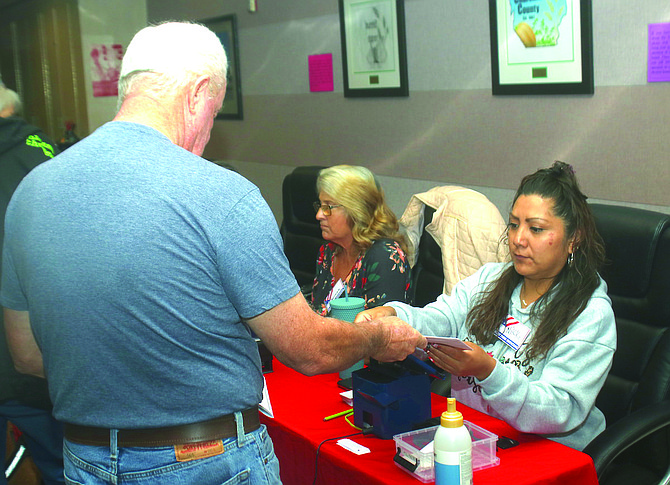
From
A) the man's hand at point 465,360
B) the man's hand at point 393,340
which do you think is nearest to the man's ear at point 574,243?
the man's hand at point 465,360

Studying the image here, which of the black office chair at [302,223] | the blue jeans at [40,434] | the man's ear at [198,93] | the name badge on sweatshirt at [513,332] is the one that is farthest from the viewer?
the black office chair at [302,223]

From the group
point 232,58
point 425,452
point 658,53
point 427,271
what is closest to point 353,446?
point 425,452

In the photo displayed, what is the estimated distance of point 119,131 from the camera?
123cm

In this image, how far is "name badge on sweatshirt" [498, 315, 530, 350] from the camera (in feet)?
6.46

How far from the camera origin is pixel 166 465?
1.25 m

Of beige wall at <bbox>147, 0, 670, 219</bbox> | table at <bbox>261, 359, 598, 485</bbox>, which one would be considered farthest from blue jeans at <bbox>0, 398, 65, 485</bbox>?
beige wall at <bbox>147, 0, 670, 219</bbox>

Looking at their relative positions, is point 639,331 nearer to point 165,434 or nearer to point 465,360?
point 465,360

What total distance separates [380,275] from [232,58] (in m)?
2.77

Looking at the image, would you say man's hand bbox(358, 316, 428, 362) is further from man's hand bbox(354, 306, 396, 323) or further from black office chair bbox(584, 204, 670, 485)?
black office chair bbox(584, 204, 670, 485)

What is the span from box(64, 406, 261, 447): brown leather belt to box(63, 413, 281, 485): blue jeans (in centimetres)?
1

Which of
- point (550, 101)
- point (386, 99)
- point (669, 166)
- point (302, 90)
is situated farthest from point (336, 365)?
point (302, 90)

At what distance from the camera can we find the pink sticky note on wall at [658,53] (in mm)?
2453

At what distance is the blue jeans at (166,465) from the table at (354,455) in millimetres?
320

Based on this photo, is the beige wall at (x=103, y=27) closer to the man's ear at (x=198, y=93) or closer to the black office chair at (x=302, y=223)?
the black office chair at (x=302, y=223)
